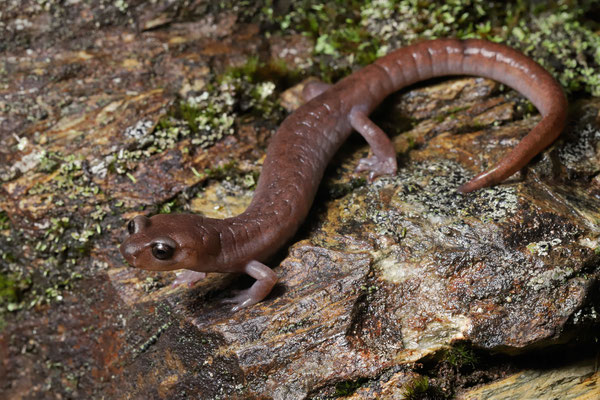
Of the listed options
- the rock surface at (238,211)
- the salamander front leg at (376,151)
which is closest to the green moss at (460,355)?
the rock surface at (238,211)

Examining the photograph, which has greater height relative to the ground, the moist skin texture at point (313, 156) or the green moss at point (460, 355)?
the moist skin texture at point (313, 156)

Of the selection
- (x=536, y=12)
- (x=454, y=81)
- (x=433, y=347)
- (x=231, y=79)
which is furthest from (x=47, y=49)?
(x=536, y=12)

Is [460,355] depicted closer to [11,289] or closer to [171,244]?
[171,244]

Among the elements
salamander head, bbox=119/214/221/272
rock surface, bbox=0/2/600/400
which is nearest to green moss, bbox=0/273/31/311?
rock surface, bbox=0/2/600/400

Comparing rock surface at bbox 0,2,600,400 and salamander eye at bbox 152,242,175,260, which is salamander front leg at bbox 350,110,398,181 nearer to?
rock surface at bbox 0,2,600,400

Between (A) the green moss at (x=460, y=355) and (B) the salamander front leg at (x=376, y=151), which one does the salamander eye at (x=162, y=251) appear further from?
(A) the green moss at (x=460, y=355)

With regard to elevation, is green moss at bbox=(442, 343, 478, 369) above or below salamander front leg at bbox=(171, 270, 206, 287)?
above

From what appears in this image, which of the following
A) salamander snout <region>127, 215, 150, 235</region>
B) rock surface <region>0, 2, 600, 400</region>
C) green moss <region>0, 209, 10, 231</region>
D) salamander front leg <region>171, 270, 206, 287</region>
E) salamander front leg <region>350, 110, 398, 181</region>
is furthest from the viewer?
green moss <region>0, 209, 10, 231</region>
